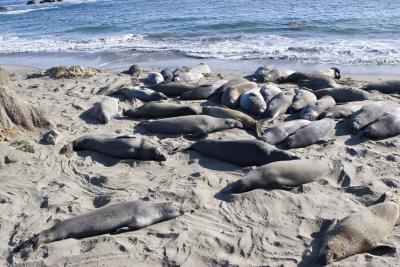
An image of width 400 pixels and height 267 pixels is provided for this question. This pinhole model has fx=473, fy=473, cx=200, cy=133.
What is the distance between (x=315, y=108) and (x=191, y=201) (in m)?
3.22

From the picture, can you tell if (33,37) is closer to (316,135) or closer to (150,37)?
(150,37)

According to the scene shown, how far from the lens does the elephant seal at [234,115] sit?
22.3 feet

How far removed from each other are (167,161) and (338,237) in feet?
8.12

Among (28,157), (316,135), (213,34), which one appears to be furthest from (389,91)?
(213,34)

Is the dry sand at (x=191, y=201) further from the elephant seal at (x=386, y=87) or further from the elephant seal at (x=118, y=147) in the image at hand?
the elephant seal at (x=386, y=87)

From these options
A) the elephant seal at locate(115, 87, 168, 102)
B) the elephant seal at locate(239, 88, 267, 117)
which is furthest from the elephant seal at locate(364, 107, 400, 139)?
the elephant seal at locate(115, 87, 168, 102)

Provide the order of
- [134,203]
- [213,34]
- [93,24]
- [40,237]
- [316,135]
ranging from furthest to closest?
[93,24], [213,34], [316,135], [134,203], [40,237]

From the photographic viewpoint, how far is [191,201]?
15.7 ft

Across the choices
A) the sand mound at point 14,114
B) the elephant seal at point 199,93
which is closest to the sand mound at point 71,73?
the elephant seal at point 199,93

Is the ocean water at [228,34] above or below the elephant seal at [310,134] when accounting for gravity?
below

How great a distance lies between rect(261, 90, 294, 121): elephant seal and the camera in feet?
23.6

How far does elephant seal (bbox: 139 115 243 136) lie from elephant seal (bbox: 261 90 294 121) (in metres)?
0.63

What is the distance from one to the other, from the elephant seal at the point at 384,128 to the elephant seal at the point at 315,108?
906 millimetres

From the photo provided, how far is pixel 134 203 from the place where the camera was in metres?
4.54
